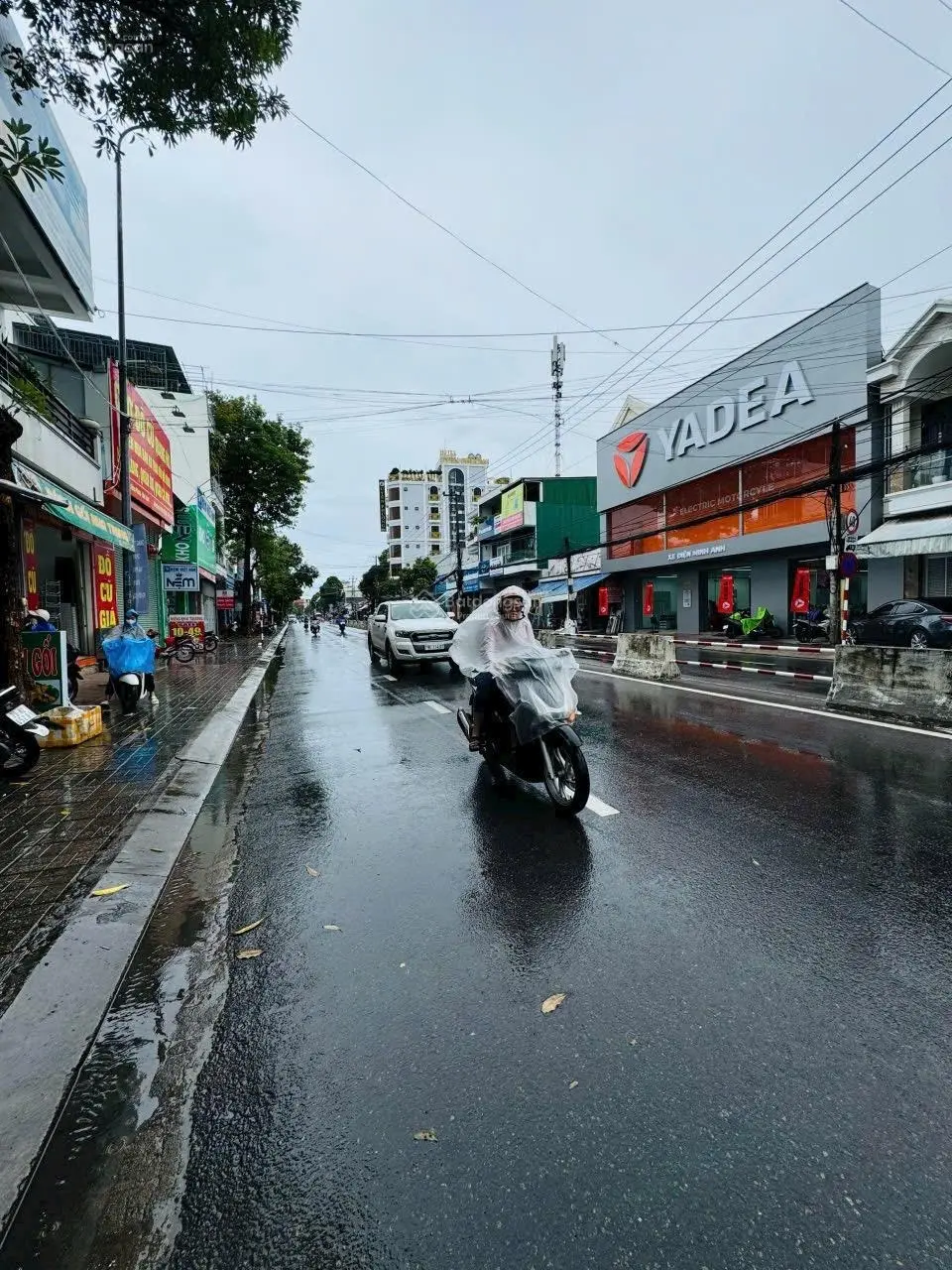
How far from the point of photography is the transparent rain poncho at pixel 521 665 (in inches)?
199

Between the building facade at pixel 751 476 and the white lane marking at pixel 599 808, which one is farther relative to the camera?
the building facade at pixel 751 476

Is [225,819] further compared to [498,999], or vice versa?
[225,819]

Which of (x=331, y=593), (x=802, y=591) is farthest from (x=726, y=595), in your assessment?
(x=331, y=593)

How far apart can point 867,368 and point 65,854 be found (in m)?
26.3

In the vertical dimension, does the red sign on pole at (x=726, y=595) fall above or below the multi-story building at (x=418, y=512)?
below

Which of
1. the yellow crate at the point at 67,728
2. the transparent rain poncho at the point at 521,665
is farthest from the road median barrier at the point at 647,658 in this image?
the yellow crate at the point at 67,728

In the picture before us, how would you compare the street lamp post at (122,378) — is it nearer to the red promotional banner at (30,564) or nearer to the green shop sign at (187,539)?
the red promotional banner at (30,564)

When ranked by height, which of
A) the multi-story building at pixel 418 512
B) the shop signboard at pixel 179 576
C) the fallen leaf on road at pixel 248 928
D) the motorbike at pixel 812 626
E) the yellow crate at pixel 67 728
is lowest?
the fallen leaf on road at pixel 248 928

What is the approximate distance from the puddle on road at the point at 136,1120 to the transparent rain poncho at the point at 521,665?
248 centimetres

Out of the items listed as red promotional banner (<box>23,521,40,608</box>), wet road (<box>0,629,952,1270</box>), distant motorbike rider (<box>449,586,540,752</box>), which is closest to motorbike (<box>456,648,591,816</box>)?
distant motorbike rider (<box>449,586,540,752</box>)

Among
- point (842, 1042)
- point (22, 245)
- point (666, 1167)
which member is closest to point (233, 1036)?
point (666, 1167)

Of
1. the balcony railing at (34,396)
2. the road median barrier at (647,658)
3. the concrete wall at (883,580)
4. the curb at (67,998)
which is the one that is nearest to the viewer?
the curb at (67,998)

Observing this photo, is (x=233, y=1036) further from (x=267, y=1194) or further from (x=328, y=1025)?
(x=267, y=1194)

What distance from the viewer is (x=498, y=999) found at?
8.69 ft
